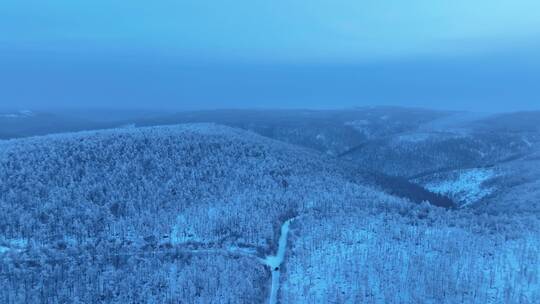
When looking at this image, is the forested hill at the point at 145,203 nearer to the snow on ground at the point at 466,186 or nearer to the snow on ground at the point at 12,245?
the snow on ground at the point at 12,245

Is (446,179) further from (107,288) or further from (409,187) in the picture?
(107,288)

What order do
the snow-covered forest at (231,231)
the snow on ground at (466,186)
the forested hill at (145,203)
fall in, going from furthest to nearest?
the snow on ground at (466,186) < the forested hill at (145,203) < the snow-covered forest at (231,231)

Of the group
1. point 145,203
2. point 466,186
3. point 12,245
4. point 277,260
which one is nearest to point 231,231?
point 277,260

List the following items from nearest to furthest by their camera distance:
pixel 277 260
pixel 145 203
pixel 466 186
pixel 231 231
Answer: pixel 277 260 < pixel 231 231 < pixel 145 203 < pixel 466 186

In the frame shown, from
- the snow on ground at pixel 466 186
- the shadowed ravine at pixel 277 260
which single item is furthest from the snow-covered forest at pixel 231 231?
the snow on ground at pixel 466 186

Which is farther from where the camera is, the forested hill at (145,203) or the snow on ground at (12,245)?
the snow on ground at (12,245)

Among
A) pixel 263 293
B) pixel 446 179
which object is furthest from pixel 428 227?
pixel 446 179

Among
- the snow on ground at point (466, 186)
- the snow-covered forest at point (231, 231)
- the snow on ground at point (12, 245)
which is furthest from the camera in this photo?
the snow on ground at point (466, 186)

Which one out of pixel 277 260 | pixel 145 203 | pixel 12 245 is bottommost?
pixel 277 260

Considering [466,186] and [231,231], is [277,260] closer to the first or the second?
[231,231]

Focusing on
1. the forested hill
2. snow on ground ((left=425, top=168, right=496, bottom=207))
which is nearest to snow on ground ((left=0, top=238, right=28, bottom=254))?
the forested hill
